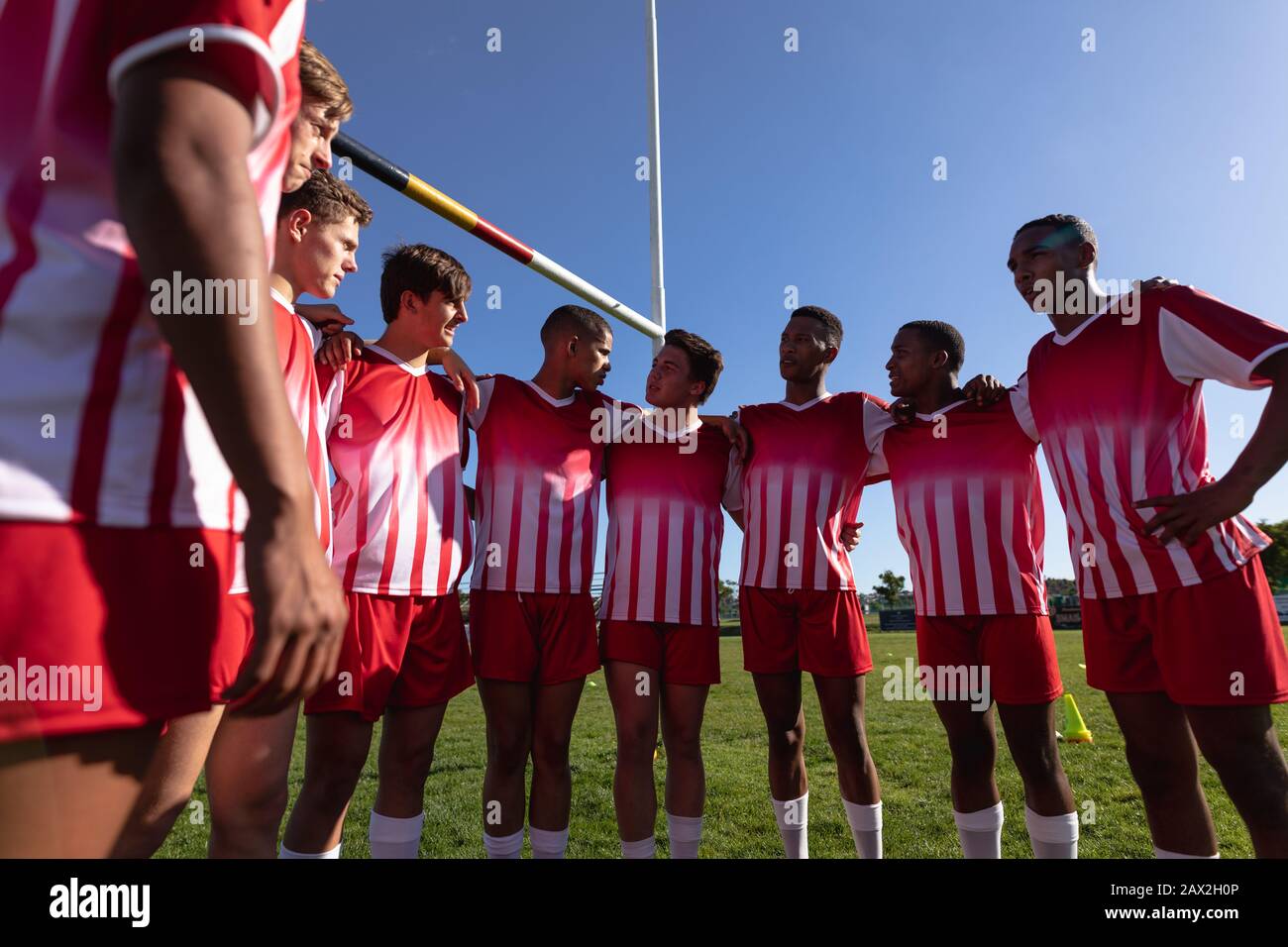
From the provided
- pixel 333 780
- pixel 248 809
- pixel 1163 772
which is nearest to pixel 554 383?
pixel 333 780

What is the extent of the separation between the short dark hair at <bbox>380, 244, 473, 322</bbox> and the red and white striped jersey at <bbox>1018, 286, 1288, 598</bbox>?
2516mm

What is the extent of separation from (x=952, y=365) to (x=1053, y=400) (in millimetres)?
964

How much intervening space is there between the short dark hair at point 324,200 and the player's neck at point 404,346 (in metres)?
0.59

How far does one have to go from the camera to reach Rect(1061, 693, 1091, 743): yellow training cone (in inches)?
261

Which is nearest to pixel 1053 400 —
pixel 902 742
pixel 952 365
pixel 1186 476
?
pixel 1186 476

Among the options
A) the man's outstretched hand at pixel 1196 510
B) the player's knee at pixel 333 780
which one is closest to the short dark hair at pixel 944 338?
the man's outstretched hand at pixel 1196 510

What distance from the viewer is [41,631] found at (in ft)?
2.27

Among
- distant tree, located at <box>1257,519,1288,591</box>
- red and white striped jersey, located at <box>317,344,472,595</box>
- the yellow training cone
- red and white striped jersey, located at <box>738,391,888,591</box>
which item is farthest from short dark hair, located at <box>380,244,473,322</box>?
distant tree, located at <box>1257,519,1288,591</box>

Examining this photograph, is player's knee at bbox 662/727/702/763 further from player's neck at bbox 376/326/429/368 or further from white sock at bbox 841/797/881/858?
player's neck at bbox 376/326/429/368

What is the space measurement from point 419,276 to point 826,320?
2243mm

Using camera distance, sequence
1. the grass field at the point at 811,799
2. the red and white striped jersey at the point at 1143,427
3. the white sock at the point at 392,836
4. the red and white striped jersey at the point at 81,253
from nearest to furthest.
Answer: the red and white striped jersey at the point at 81,253 → the red and white striped jersey at the point at 1143,427 → the white sock at the point at 392,836 → the grass field at the point at 811,799

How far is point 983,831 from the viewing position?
10.2 feet

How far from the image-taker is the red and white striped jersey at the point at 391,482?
2.80 meters

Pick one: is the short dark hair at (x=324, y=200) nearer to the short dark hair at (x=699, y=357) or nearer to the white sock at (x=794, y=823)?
the short dark hair at (x=699, y=357)
